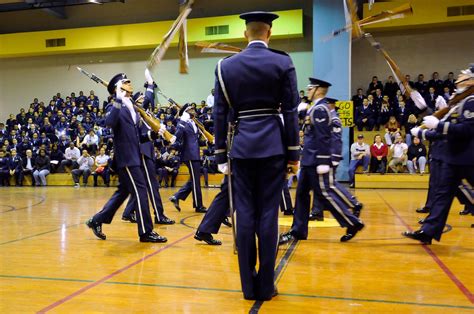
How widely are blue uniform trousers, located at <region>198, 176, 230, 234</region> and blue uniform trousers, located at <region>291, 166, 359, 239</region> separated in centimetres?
88

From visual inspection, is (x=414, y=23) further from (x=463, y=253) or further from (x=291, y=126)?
(x=291, y=126)

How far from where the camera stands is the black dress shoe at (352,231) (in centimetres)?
489

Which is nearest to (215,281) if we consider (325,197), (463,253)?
(325,197)

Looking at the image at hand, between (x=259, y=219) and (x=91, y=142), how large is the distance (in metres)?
14.7

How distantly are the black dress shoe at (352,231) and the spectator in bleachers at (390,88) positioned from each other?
11.8m

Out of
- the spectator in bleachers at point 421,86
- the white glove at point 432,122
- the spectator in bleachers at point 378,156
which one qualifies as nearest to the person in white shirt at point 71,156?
the spectator in bleachers at point 378,156

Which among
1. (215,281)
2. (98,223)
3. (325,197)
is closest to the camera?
(215,281)

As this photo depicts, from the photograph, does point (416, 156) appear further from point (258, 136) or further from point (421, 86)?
point (258, 136)

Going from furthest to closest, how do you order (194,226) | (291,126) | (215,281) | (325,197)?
(194,226) → (325,197) → (215,281) → (291,126)

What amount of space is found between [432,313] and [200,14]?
713 inches

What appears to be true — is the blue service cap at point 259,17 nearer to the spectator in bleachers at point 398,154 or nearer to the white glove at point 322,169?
the white glove at point 322,169

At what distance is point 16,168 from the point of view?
16141 mm

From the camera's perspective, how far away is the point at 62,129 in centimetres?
1823

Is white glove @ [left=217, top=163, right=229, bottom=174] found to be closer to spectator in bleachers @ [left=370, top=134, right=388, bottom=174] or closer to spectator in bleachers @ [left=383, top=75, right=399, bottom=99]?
spectator in bleachers @ [left=370, top=134, right=388, bottom=174]
